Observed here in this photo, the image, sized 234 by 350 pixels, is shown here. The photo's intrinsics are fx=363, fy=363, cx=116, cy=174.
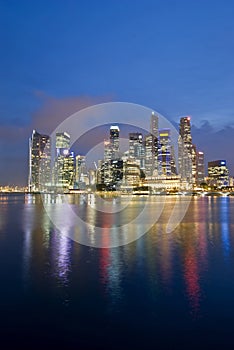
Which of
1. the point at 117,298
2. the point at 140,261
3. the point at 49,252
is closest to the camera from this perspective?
the point at 117,298

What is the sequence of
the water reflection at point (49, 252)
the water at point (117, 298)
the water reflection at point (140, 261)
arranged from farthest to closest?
the water reflection at point (49, 252), the water reflection at point (140, 261), the water at point (117, 298)

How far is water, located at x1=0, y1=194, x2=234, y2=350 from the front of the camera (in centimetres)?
696

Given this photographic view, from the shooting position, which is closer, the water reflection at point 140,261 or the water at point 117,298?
the water at point 117,298

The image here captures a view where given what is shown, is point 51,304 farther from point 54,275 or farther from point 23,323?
point 54,275

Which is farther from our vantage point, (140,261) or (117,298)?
(140,261)

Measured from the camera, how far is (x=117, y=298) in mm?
9336

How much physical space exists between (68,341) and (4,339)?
4.03ft

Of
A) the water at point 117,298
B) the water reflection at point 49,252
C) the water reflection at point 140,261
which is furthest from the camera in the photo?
the water reflection at point 49,252

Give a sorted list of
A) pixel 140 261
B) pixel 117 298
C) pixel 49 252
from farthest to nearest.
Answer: pixel 49 252 < pixel 140 261 < pixel 117 298

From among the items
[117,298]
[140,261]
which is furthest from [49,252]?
[117,298]

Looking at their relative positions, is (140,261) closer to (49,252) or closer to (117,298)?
(49,252)

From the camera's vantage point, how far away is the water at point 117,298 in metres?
6.96

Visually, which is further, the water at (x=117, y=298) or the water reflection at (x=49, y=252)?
the water reflection at (x=49, y=252)

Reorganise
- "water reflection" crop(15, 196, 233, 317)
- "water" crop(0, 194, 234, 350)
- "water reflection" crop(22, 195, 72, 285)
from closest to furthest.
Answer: "water" crop(0, 194, 234, 350)
"water reflection" crop(15, 196, 233, 317)
"water reflection" crop(22, 195, 72, 285)
